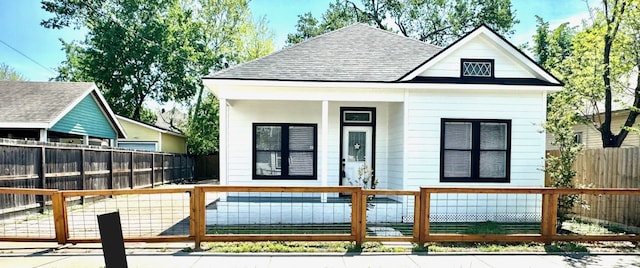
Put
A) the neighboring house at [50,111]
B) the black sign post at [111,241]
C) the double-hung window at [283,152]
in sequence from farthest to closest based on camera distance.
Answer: the neighboring house at [50,111] → the double-hung window at [283,152] → the black sign post at [111,241]

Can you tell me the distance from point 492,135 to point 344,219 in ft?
13.3

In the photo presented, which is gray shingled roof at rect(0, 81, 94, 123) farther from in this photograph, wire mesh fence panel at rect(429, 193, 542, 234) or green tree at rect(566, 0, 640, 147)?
green tree at rect(566, 0, 640, 147)

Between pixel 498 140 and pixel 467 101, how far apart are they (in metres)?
1.21

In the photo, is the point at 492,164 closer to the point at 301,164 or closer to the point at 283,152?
the point at 301,164

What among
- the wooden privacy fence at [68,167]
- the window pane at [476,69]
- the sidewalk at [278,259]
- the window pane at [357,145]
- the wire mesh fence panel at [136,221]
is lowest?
the wire mesh fence panel at [136,221]

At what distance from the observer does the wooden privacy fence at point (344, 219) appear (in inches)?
237

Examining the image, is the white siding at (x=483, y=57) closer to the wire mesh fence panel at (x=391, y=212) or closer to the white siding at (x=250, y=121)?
the wire mesh fence panel at (x=391, y=212)

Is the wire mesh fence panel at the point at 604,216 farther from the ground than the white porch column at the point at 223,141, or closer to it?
closer to it

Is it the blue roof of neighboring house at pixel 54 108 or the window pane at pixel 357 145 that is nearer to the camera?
the window pane at pixel 357 145

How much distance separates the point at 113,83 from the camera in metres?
25.9

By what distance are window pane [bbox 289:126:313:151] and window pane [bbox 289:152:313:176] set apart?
15 centimetres

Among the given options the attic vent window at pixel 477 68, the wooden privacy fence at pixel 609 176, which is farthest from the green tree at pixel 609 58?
the attic vent window at pixel 477 68

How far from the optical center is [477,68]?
9102 millimetres

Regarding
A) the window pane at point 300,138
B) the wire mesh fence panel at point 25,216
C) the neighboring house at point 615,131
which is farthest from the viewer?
the neighboring house at point 615,131
